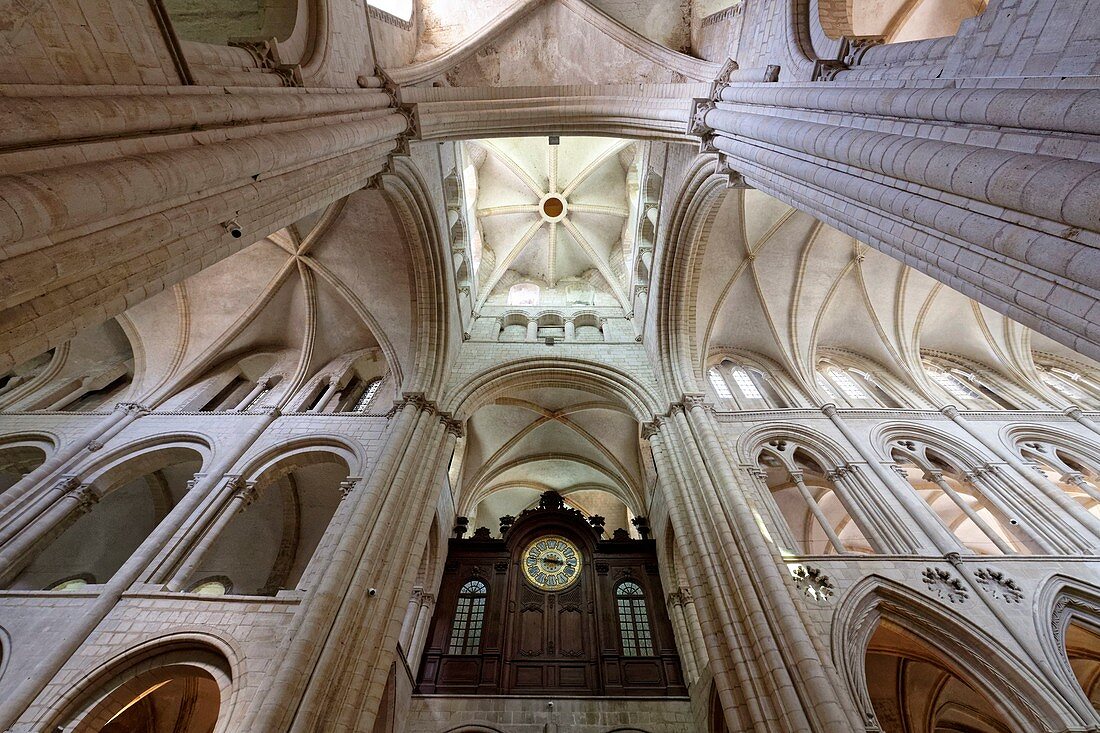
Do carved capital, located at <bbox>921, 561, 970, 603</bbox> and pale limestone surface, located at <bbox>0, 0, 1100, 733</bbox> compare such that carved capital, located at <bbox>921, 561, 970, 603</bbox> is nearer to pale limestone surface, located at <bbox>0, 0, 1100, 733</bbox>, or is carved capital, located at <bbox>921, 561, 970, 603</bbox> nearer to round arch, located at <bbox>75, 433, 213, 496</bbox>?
pale limestone surface, located at <bbox>0, 0, 1100, 733</bbox>

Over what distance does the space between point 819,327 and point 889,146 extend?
10528mm

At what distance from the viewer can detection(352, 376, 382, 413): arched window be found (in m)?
12.5

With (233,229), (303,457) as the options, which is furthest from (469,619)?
(233,229)

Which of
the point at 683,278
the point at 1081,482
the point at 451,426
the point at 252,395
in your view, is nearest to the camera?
the point at 1081,482

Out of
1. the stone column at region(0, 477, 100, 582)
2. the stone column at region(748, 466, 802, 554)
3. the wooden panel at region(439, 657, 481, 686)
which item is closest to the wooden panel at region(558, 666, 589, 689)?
the wooden panel at region(439, 657, 481, 686)

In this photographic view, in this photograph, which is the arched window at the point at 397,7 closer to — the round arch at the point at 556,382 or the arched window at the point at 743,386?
the round arch at the point at 556,382

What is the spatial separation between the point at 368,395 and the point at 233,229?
8.75m

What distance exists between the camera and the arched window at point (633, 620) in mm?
10438

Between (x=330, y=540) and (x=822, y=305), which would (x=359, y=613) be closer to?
(x=330, y=540)

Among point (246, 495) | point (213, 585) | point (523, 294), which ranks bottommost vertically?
point (246, 495)

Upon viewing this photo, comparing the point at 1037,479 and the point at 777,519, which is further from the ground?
the point at 1037,479

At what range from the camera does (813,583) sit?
7.31 m

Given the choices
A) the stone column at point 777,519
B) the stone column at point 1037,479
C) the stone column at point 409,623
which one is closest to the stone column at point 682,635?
the stone column at point 777,519

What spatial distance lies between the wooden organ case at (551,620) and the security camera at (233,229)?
29.6 ft
